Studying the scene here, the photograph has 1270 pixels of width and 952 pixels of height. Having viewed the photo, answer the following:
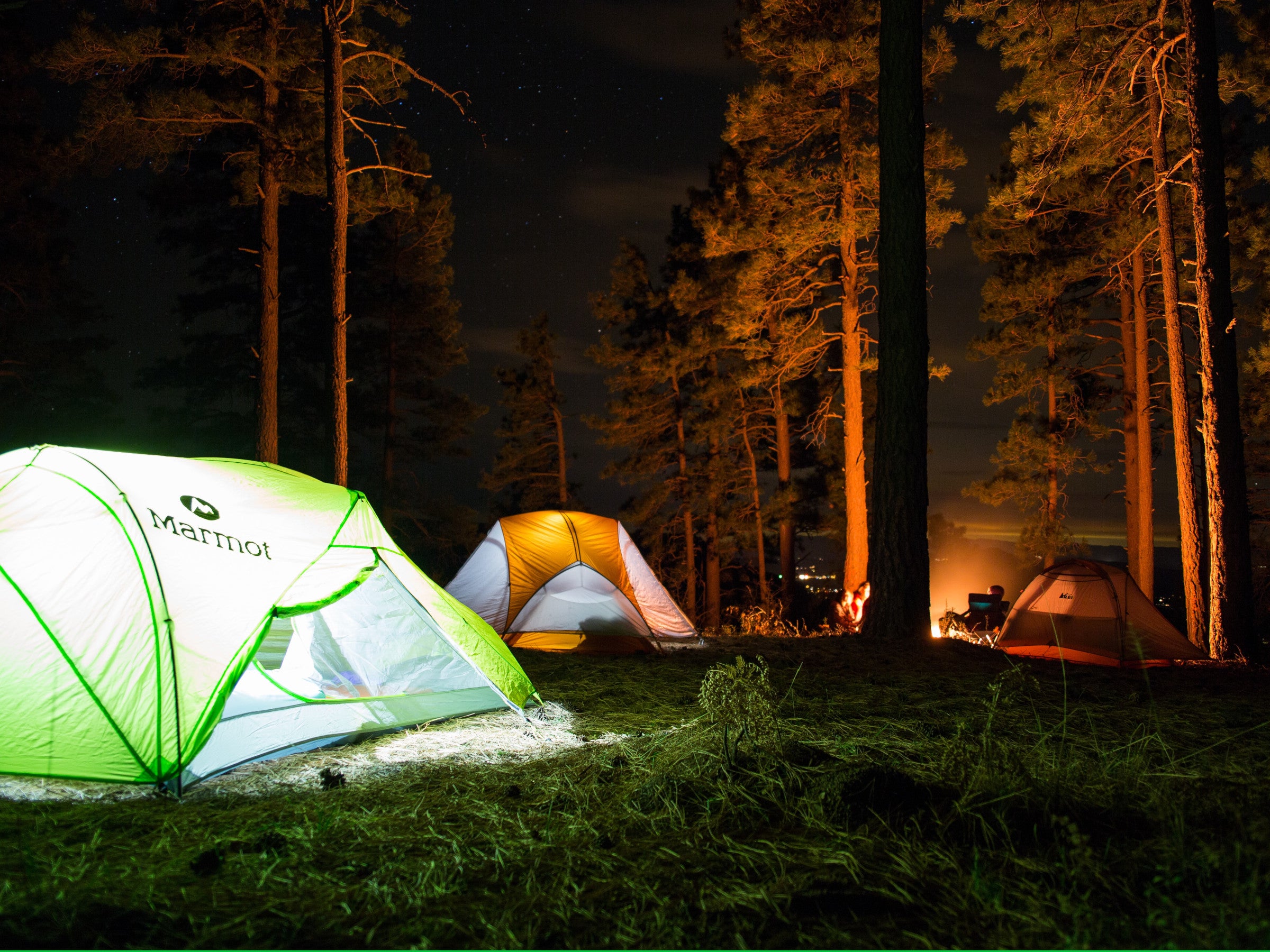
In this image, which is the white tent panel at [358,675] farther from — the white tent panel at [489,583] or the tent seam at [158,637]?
the white tent panel at [489,583]

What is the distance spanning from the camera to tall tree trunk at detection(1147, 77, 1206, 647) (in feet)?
33.3

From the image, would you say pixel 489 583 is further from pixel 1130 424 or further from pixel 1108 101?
pixel 1130 424

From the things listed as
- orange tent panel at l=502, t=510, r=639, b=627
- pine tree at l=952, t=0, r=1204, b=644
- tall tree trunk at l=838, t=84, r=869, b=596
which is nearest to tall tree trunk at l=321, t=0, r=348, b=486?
orange tent panel at l=502, t=510, r=639, b=627

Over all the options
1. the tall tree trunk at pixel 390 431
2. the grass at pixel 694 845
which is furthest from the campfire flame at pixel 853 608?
the tall tree trunk at pixel 390 431

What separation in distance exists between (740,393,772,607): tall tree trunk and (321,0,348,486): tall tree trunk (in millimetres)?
13602

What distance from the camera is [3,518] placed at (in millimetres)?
4180

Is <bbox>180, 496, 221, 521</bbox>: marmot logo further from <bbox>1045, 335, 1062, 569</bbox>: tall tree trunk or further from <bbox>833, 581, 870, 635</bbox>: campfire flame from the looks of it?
<bbox>1045, 335, 1062, 569</bbox>: tall tree trunk

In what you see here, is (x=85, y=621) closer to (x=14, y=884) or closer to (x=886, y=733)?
(x=14, y=884)

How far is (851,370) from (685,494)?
35.5ft

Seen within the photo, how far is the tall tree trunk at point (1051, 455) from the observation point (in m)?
17.9

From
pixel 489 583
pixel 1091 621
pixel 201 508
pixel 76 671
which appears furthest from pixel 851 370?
pixel 76 671

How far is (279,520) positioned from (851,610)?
8.83 metres

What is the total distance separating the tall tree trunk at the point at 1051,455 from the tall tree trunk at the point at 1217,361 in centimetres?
925

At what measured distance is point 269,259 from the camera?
11555mm
